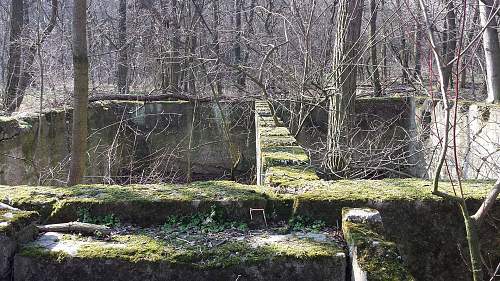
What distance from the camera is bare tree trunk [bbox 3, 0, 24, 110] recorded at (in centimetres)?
1163

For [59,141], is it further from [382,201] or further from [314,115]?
[382,201]

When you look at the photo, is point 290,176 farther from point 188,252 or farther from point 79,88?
point 79,88

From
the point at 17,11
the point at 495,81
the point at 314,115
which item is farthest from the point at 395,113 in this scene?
the point at 17,11

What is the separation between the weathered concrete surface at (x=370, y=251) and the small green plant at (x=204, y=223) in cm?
67

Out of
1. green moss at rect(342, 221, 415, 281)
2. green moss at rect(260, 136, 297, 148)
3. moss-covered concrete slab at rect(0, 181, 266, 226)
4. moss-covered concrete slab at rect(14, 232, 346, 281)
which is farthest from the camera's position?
green moss at rect(260, 136, 297, 148)

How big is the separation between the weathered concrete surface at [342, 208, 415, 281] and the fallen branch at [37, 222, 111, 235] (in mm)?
1311

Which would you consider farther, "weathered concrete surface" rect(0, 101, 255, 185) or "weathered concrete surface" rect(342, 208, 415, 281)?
"weathered concrete surface" rect(0, 101, 255, 185)

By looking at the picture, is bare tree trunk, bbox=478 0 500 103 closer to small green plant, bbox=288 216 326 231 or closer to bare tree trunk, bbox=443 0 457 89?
bare tree trunk, bbox=443 0 457 89

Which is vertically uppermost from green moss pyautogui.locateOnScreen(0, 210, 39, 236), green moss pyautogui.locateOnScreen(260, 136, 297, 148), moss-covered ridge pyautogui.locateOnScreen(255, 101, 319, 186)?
green moss pyautogui.locateOnScreen(260, 136, 297, 148)

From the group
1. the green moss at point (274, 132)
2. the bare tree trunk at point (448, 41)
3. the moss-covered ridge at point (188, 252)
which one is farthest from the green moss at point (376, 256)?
the green moss at point (274, 132)

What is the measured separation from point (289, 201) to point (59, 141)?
7.34 meters

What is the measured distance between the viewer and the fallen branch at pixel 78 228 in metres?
2.76

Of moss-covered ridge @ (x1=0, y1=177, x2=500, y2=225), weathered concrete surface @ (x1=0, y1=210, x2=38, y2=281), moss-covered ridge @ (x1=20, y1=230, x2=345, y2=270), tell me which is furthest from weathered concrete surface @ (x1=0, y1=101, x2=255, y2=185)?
moss-covered ridge @ (x1=20, y1=230, x2=345, y2=270)

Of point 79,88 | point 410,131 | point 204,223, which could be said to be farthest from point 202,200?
point 410,131
